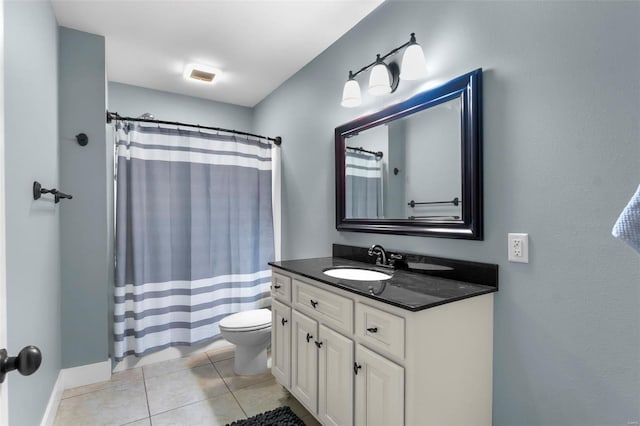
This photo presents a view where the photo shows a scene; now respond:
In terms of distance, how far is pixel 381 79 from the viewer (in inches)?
72.2

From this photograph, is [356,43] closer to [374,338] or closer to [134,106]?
[374,338]

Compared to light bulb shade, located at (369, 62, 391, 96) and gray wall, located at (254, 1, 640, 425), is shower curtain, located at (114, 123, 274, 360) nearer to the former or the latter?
light bulb shade, located at (369, 62, 391, 96)

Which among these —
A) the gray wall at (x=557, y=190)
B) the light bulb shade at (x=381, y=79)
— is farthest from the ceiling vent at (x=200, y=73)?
the gray wall at (x=557, y=190)

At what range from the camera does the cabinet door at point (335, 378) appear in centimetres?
143

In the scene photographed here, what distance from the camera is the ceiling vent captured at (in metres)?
2.77

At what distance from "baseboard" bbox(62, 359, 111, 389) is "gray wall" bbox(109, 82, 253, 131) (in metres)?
2.17

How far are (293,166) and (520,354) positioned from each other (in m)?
2.18

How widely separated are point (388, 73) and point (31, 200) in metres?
1.89

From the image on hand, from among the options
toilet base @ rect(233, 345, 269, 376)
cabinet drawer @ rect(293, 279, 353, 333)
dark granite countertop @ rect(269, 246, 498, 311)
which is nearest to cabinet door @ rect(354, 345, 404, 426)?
cabinet drawer @ rect(293, 279, 353, 333)

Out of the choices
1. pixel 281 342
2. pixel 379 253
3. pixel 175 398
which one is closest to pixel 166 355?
pixel 175 398

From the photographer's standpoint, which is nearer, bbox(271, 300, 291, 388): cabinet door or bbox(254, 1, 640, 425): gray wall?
bbox(254, 1, 640, 425): gray wall

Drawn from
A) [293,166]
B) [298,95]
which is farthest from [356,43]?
[293,166]

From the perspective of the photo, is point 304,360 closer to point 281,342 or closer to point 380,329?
point 281,342

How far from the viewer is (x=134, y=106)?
10.3 ft
